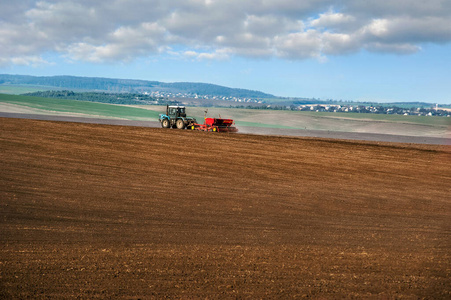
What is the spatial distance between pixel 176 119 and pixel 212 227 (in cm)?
2889

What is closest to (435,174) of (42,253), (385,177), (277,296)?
(385,177)

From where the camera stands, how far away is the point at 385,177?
19.1 m

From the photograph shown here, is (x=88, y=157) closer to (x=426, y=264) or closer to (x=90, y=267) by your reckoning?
(x=90, y=267)

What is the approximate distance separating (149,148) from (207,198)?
34.8 feet

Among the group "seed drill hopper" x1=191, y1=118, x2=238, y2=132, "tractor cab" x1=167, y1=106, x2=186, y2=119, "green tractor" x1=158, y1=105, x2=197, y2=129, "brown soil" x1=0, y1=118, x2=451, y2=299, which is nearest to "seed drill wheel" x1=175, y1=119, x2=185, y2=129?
"green tractor" x1=158, y1=105, x2=197, y2=129

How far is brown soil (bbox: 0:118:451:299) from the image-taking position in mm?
6602

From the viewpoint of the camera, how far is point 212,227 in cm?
978

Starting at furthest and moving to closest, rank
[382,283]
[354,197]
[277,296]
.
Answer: [354,197] < [382,283] < [277,296]

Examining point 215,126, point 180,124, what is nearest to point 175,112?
point 180,124

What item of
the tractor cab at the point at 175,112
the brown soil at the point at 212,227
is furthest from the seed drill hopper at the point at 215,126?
the brown soil at the point at 212,227

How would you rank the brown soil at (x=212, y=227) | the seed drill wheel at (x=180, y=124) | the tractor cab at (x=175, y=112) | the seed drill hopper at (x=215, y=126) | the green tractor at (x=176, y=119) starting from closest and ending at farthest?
the brown soil at (x=212, y=227) < the seed drill hopper at (x=215, y=126) < the seed drill wheel at (x=180, y=124) < the green tractor at (x=176, y=119) < the tractor cab at (x=175, y=112)

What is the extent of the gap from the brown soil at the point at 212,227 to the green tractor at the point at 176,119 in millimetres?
16273

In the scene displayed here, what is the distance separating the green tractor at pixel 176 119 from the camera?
123ft

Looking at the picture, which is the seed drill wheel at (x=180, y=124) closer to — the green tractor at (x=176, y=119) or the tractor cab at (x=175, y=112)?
the green tractor at (x=176, y=119)
